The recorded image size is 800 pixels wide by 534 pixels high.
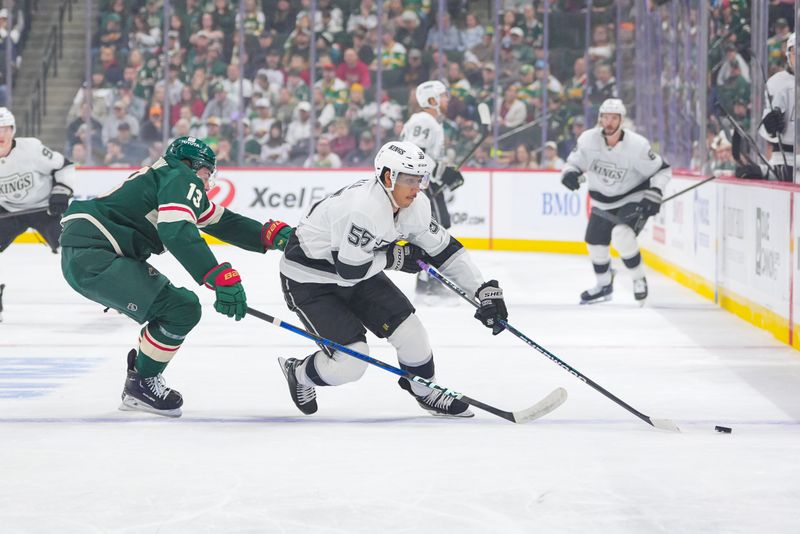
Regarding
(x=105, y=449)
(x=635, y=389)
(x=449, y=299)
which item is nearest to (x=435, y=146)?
(x=449, y=299)

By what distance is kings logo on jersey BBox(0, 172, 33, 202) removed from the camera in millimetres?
7383

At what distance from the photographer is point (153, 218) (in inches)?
180

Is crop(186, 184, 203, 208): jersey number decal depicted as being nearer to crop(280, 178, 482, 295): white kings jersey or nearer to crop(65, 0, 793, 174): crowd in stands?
crop(280, 178, 482, 295): white kings jersey

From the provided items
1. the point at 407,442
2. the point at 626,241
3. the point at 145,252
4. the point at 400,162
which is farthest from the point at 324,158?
the point at 407,442

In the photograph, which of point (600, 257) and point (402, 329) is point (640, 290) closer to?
point (600, 257)

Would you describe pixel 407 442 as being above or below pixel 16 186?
below

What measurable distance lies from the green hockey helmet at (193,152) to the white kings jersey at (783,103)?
4079 millimetres

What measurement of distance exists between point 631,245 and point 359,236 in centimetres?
457

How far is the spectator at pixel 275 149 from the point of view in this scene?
13211mm

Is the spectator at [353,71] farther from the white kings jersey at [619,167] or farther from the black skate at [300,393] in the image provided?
the black skate at [300,393]

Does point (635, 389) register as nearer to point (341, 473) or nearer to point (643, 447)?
point (643, 447)

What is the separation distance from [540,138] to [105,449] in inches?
362

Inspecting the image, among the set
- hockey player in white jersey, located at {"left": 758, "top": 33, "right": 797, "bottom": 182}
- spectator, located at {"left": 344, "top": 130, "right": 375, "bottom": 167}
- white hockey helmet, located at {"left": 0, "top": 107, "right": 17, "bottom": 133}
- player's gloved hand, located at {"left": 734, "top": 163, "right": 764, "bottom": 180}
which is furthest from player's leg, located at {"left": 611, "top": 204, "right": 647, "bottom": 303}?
spectator, located at {"left": 344, "top": 130, "right": 375, "bottom": 167}

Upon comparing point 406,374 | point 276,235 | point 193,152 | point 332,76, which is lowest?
point 406,374
